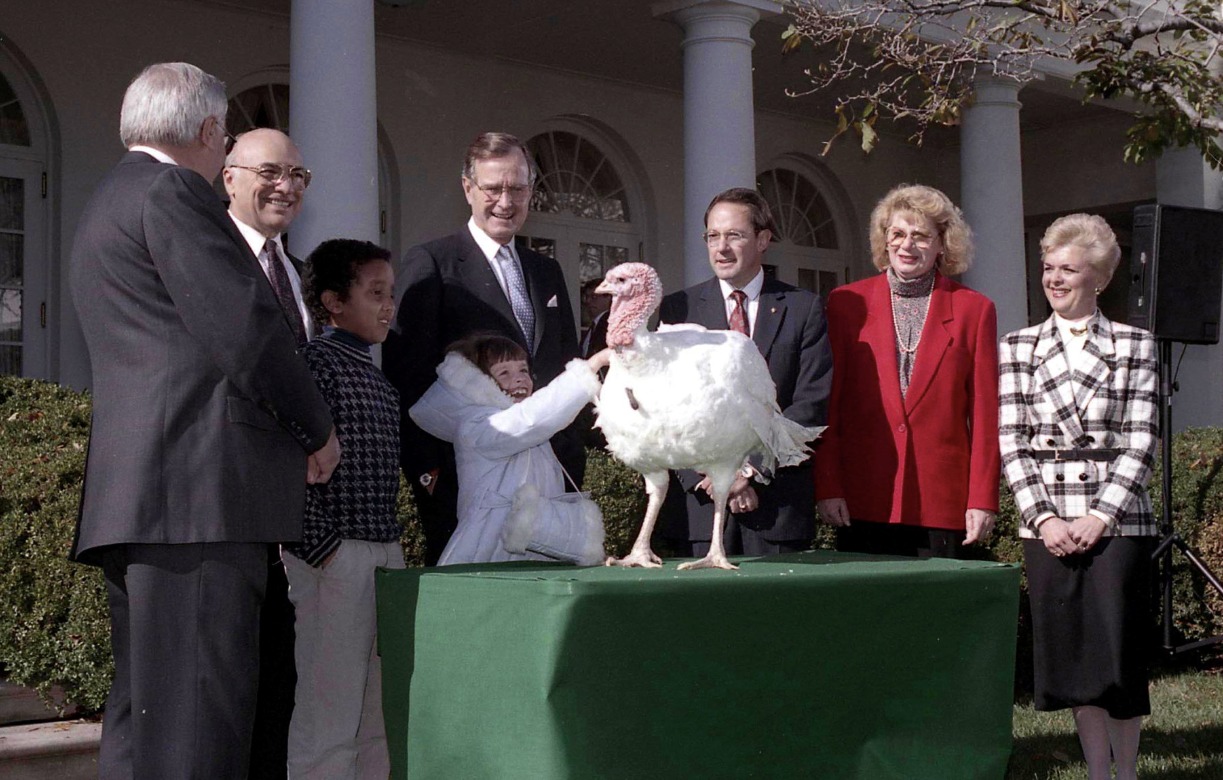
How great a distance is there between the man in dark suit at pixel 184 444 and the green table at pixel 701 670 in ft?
1.38

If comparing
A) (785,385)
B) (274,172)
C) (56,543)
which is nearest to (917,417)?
(785,385)

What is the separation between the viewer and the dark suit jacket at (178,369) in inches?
108

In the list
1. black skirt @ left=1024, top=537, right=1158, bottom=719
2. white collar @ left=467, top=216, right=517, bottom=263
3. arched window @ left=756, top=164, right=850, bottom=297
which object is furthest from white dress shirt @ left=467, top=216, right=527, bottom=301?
arched window @ left=756, top=164, right=850, bottom=297

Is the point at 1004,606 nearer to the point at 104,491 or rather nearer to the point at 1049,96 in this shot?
the point at 104,491

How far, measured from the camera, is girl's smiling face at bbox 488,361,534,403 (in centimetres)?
342

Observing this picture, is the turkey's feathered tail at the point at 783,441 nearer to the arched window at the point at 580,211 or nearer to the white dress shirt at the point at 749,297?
the white dress shirt at the point at 749,297

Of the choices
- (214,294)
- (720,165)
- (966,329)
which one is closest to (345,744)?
(214,294)

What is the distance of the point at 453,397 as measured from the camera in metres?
3.42

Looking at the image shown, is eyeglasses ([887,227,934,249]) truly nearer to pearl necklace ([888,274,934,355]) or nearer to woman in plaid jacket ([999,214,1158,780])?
pearl necklace ([888,274,934,355])

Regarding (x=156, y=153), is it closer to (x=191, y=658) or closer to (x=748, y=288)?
(x=191, y=658)

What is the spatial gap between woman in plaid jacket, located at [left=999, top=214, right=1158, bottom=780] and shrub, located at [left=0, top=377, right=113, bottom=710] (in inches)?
123

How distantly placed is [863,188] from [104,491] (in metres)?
13.3

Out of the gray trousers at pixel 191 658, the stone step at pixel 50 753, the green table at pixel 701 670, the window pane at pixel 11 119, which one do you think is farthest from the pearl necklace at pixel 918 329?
the window pane at pixel 11 119

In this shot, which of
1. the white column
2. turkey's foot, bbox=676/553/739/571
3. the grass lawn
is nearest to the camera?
turkey's foot, bbox=676/553/739/571
